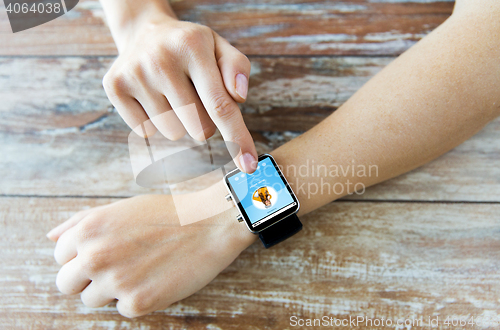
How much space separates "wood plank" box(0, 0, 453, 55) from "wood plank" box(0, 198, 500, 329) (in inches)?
19.6

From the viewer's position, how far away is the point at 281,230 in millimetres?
824

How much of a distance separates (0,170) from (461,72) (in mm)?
1294

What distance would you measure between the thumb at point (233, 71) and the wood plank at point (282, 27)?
0.25 meters

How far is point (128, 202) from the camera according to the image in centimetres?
87

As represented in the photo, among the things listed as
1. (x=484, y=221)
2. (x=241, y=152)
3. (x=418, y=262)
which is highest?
(x=241, y=152)

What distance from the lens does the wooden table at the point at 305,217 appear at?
87 centimetres

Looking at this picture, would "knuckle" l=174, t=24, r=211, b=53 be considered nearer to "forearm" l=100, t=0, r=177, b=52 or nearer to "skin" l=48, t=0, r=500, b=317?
"forearm" l=100, t=0, r=177, b=52

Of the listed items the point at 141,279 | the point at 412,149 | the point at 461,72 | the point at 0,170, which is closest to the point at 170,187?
the point at 141,279

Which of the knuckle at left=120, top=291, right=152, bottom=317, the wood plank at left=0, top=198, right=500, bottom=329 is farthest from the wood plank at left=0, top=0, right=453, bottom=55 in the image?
the knuckle at left=120, top=291, right=152, bottom=317

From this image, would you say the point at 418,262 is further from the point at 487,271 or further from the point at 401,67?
the point at 401,67

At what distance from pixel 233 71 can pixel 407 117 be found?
0.43 m

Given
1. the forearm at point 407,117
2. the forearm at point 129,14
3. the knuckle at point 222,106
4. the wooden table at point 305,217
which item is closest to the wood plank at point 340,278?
the wooden table at point 305,217

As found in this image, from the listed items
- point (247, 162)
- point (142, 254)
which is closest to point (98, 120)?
point (142, 254)

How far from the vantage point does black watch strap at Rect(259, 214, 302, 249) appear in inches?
32.0
